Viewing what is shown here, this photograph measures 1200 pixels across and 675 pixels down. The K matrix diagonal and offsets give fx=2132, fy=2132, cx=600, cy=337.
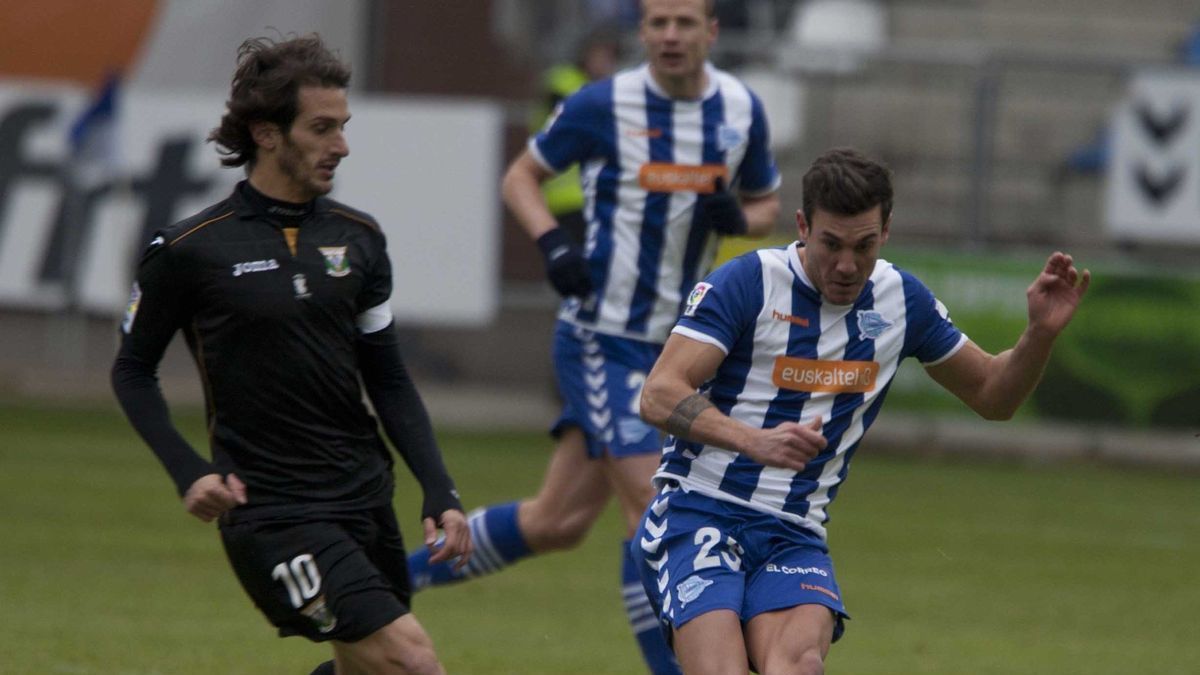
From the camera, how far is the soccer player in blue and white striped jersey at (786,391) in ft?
18.1

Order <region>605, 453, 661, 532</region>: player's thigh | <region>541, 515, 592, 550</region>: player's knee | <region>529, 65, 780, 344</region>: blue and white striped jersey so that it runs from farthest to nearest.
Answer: <region>541, 515, 592, 550</region>: player's knee < <region>529, 65, 780, 344</region>: blue and white striped jersey < <region>605, 453, 661, 532</region>: player's thigh

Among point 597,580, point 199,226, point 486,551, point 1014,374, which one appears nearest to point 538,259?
point 597,580

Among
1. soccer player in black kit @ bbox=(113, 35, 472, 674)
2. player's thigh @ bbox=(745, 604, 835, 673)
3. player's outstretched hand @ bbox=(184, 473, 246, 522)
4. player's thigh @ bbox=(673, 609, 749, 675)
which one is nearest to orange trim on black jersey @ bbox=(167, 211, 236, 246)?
soccer player in black kit @ bbox=(113, 35, 472, 674)

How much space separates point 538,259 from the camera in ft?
63.0

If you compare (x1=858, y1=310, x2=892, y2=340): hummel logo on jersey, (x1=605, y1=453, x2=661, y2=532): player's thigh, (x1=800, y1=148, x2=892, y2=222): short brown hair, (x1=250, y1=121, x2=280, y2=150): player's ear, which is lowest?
(x1=605, y1=453, x2=661, y2=532): player's thigh

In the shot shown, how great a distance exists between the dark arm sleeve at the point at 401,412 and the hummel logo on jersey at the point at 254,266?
353mm

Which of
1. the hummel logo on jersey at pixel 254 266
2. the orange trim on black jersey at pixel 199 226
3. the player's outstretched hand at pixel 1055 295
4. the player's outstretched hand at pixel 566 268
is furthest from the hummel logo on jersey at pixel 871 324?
the player's outstretched hand at pixel 566 268

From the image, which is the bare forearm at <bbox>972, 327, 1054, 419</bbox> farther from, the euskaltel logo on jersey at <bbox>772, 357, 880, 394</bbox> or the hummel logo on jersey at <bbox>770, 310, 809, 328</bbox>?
the hummel logo on jersey at <bbox>770, 310, 809, 328</bbox>

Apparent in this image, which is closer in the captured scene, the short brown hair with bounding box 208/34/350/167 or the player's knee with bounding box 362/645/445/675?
the player's knee with bounding box 362/645/445/675

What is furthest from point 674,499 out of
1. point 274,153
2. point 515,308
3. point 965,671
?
point 515,308

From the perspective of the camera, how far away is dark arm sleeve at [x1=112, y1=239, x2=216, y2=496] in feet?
18.4

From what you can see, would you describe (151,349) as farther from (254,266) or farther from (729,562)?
(729,562)

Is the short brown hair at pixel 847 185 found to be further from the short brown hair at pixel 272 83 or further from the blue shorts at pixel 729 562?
the short brown hair at pixel 272 83

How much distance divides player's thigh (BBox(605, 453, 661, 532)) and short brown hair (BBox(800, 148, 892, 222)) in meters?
2.21
